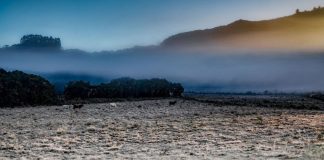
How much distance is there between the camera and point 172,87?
114062 millimetres

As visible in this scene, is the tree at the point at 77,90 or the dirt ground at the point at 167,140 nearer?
the dirt ground at the point at 167,140

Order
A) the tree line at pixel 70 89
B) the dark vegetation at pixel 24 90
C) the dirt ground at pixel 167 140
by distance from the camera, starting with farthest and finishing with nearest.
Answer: the tree line at pixel 70 89 → the dark vegetation at pixel 24 90 → the dirt ground at pixel 167 140

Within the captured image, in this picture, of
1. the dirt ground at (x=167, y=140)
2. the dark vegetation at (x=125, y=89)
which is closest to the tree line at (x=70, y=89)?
the dark vegetation at (x=125, y=89)

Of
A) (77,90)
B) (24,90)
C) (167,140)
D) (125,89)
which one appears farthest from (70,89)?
(167,140)

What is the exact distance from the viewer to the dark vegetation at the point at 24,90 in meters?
79.6

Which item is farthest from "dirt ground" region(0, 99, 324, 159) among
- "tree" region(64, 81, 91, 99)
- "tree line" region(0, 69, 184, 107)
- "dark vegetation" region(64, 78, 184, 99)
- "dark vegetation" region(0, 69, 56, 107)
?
"dark vegetation" region(64, 78, 184, 99)

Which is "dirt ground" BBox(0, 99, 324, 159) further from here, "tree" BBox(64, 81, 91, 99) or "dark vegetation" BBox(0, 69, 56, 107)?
"tree" BBox(64, 81, 91, 99)

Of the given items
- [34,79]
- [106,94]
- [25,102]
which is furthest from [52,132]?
[106,94]

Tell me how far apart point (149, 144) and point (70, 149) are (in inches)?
191

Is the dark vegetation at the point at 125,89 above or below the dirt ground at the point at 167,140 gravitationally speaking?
above

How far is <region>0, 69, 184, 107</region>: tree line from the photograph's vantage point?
81.6m

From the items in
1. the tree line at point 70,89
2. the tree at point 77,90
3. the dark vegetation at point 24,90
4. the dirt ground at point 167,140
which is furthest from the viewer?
the tree at point 77,90

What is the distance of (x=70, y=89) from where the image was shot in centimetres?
10838

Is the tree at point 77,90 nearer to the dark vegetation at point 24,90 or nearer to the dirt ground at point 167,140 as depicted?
the dark vegetation at point 24,90
